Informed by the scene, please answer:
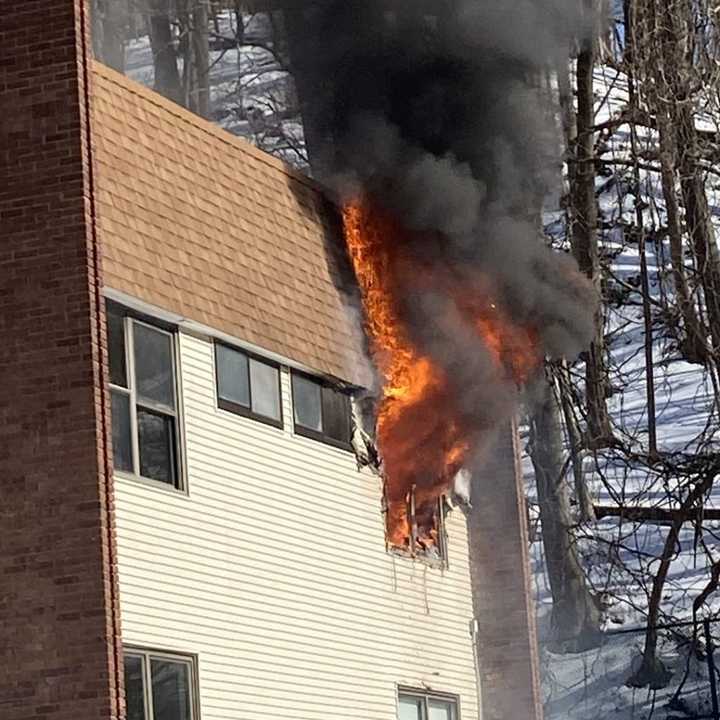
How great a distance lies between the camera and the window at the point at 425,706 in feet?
58.5

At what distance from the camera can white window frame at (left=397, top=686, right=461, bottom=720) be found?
1781cm

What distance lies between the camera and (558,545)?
28875 millimetres

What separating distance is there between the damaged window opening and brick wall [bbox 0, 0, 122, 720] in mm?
5458

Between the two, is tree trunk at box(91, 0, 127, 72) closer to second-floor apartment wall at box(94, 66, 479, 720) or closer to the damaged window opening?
second-floor apartment wall at box(94, 66, 479, 720)

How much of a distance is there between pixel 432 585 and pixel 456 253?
3.47 metres

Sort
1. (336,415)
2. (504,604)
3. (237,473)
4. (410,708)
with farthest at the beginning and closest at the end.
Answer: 1. (504,604)
2. (410,708)
3. (336,415)
4. (237,473)

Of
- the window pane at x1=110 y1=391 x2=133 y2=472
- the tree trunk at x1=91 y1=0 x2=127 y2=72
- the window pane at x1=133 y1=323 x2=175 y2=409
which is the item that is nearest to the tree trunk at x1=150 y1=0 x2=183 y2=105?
the tree trunk at x1=91 y1=0 x2=127 y2=72

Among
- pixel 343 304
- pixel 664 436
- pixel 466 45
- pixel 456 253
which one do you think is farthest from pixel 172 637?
pixel 664 436

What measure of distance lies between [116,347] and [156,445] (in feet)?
3.10

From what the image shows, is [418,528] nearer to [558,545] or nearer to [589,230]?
[589,230]

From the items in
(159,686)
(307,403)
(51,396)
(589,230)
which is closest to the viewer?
(51,396)

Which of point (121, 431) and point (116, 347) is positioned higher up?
point (116, 347)

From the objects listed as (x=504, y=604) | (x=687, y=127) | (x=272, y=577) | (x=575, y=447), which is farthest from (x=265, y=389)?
(x=575, y=447)

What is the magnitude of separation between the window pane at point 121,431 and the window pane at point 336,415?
3399 mm
